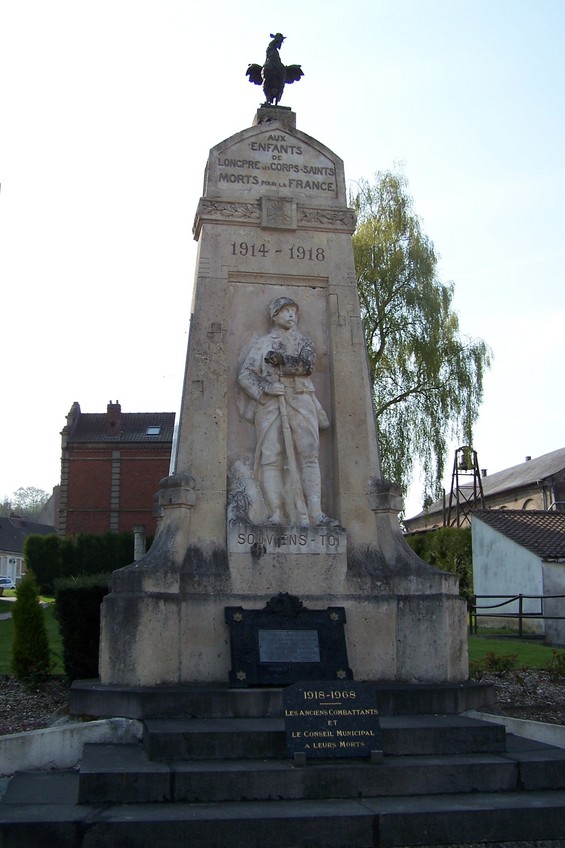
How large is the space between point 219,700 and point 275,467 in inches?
95.6

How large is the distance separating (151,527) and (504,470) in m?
23.0

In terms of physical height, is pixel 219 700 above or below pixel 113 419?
below

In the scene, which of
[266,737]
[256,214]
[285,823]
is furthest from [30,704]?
[256,214]

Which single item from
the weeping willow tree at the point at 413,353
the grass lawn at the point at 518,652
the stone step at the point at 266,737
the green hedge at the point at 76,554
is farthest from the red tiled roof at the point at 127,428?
the stone step at the point at 266,737

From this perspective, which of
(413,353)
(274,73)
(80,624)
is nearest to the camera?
(80,624)

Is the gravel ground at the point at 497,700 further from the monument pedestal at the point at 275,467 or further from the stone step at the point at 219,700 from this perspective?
the monument pedestal at the point at 275,467

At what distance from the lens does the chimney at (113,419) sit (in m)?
48.1

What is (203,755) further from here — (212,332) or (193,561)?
(212,332)

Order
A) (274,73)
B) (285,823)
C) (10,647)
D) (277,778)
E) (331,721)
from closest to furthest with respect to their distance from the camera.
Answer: (285,823)
(277,778)
(331,721)
(274,73)
(10,647)

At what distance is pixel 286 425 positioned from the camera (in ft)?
28.7

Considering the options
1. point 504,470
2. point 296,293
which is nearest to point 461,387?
point 296,293

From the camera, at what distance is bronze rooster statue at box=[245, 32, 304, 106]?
10422 millimetres

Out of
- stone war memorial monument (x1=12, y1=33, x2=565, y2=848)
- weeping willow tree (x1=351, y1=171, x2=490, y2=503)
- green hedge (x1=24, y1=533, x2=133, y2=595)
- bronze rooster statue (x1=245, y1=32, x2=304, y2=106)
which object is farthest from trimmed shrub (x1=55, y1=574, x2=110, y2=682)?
green hedge (x1=24, y1=533, x2=133, y2=595)

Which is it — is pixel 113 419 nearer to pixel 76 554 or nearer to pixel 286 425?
pixel 76 554
